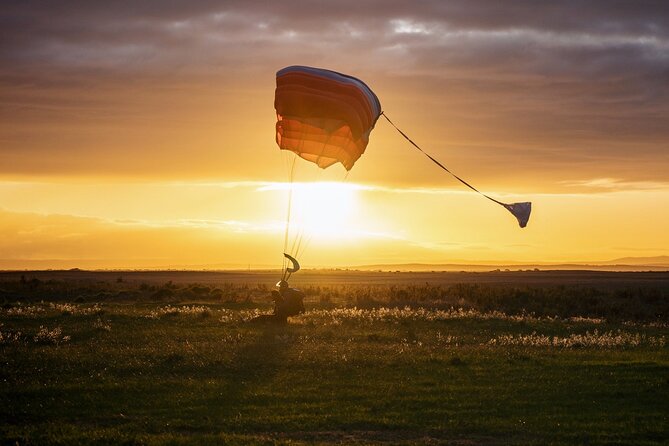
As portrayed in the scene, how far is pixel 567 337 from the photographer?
31.7 meters

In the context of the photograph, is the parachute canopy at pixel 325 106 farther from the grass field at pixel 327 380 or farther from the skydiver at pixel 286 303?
the grass field at pixel 327 380

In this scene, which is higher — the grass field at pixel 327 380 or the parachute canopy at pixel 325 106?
the parachute canopy at pixel 325 106

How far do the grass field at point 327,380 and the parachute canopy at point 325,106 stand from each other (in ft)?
24.4

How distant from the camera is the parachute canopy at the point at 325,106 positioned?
90.7 feet

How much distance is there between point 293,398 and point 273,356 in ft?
18.3

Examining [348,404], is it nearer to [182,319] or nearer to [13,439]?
[13,439]

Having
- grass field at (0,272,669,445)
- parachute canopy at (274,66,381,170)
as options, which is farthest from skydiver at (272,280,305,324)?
parachute canopy at (274,66,381,170)

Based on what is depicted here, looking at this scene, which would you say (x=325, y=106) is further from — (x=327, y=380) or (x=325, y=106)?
(x=327, y=380)

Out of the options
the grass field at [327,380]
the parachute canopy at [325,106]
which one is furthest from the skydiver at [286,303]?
the parachute canopy at [325,106]

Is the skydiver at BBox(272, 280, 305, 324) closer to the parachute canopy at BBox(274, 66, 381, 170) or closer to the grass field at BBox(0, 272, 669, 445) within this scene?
the grass field at BBox(0, 272, 669, 445)

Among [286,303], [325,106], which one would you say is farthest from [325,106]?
[286,303]

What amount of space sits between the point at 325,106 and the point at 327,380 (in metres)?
10.4

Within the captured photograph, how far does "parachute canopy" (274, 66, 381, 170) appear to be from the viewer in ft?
90.7

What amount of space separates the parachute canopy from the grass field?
743 centimetres
